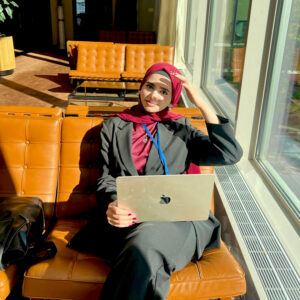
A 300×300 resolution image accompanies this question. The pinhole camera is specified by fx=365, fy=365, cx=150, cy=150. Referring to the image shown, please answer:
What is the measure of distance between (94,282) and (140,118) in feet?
2.72

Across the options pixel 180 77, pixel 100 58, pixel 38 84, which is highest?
pixel 180 77

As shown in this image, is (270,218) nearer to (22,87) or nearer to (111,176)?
(111,176)

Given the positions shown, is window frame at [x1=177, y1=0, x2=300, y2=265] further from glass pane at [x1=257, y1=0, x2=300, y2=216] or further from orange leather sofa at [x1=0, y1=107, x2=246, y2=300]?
orange leather sofa at [x1=0, y1=107, x2=246, y2=300]

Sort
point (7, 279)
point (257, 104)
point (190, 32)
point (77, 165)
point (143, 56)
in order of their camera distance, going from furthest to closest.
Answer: point (190, 32) < point (143, 56) < point (257, 104) < point (77, 165) < point (7, 279)

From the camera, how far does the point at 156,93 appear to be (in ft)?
6.00

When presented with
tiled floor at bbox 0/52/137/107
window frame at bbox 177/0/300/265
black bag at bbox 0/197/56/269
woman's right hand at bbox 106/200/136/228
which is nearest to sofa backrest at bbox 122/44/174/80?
tiled floor at bbox 0/52/137/107

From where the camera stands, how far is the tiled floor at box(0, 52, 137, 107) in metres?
5.66

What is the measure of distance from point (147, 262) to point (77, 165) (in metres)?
0.79

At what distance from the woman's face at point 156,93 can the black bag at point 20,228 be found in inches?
30.5

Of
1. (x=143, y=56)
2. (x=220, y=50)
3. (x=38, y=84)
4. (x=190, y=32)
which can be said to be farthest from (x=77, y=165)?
(x=190, y=32)

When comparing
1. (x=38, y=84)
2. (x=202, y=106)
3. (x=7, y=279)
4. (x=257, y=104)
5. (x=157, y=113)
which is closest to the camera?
(x=7, y=279)

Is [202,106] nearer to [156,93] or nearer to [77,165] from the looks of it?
[156,93]

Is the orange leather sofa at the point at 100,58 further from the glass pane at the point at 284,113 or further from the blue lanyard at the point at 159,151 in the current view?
the blue lanyard at the point at 159,151

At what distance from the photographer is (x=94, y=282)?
155cm
